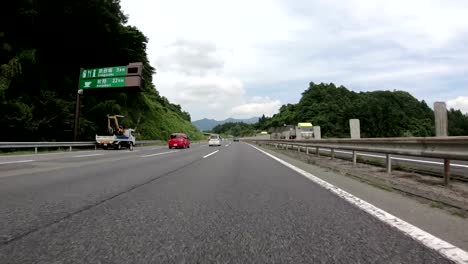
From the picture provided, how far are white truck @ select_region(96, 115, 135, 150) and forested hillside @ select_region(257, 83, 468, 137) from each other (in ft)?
307

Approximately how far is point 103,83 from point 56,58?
941 cm

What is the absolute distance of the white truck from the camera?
32.5 metres

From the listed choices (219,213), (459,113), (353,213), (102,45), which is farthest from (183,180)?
(459,113)

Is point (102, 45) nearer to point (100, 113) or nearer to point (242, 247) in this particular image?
point (100, 113)

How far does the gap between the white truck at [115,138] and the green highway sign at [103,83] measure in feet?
11.2

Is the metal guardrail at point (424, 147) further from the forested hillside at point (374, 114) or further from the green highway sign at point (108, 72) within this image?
the forested hillside at point (374, 114)

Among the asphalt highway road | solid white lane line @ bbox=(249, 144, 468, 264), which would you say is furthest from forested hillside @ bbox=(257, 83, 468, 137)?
the asphalt highway road

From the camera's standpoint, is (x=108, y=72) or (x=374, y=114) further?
(x=374, y=114)

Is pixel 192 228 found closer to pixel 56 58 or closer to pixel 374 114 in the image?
pixel 56 58

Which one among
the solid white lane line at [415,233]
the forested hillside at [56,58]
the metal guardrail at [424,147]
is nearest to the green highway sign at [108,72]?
the forested hillside at [56,58]

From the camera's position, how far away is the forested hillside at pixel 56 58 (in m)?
29.8

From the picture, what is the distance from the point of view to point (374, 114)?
119125 mm

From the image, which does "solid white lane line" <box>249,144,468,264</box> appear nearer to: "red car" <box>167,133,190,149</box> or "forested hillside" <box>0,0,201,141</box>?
"forested hillside" <box>0,0,201,141</box>

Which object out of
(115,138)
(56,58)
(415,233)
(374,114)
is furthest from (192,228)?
(374,114)
